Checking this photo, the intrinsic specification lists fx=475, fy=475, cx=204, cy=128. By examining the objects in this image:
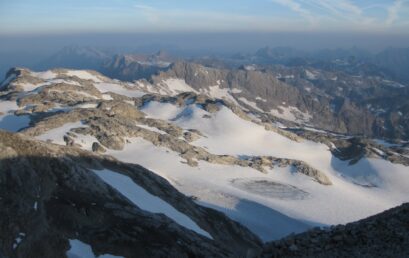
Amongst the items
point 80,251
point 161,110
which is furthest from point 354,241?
point 161,110

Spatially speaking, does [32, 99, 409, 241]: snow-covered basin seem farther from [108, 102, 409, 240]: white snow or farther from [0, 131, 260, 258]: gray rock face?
[0, 131, 260, 258]: gray rock face

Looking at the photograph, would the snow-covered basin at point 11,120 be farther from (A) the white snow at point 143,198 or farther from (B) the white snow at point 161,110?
(A) the white snow at point 143,198

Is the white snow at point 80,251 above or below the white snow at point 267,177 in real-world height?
above

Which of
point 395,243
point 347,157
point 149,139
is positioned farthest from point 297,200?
point 395,243

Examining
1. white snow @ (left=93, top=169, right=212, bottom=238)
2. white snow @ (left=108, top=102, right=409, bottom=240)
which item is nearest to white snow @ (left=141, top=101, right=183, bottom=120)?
white snow @ (left=108, top=102, right=409, bottom=240)

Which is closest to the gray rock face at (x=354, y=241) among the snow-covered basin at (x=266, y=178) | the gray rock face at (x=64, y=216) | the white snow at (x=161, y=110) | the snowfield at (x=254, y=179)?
the gray rock face at (x=64, y=216)

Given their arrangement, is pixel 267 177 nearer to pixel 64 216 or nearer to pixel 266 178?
pixel 266 178
